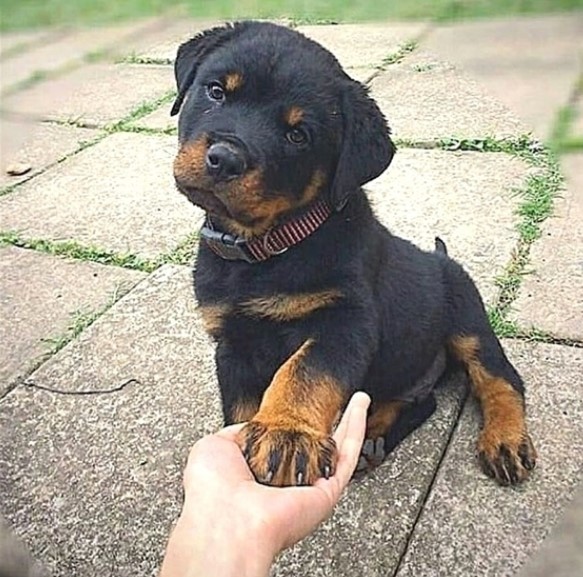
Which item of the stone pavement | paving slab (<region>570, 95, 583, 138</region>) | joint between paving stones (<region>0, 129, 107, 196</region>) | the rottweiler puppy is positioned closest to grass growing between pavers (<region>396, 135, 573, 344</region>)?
the stone pavement

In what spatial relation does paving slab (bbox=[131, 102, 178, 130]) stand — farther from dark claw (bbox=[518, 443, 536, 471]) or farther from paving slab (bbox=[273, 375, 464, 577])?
dark claw (bbox=[518, 443, 536, 471])

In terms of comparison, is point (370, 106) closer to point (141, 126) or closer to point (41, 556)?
point (41, 556)

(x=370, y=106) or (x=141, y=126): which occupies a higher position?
(x=370, y=106)

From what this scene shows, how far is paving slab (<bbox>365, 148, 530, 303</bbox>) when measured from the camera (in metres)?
3.37

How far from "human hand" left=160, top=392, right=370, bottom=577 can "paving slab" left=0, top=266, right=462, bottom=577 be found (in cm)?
47

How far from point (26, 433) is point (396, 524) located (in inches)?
44.2

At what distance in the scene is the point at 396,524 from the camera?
2217 mm

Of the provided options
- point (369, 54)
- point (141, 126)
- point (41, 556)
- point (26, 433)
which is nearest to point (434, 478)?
point (41, 556)

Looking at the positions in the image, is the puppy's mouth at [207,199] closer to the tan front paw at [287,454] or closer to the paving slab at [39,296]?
the tan front paw at [287,454]

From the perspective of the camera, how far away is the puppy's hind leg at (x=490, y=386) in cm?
232

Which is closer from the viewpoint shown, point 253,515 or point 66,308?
point 253,515

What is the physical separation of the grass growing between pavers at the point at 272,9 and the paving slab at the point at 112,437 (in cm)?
103

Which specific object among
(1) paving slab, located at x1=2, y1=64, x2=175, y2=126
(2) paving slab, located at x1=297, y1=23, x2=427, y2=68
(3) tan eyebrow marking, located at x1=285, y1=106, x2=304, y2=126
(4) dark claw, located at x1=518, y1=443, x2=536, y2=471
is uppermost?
(3) tan eyebrow marking, located at x1=285, y1=106, x2=304, y2=126

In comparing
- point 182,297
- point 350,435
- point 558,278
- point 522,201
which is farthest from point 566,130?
point 350,435
